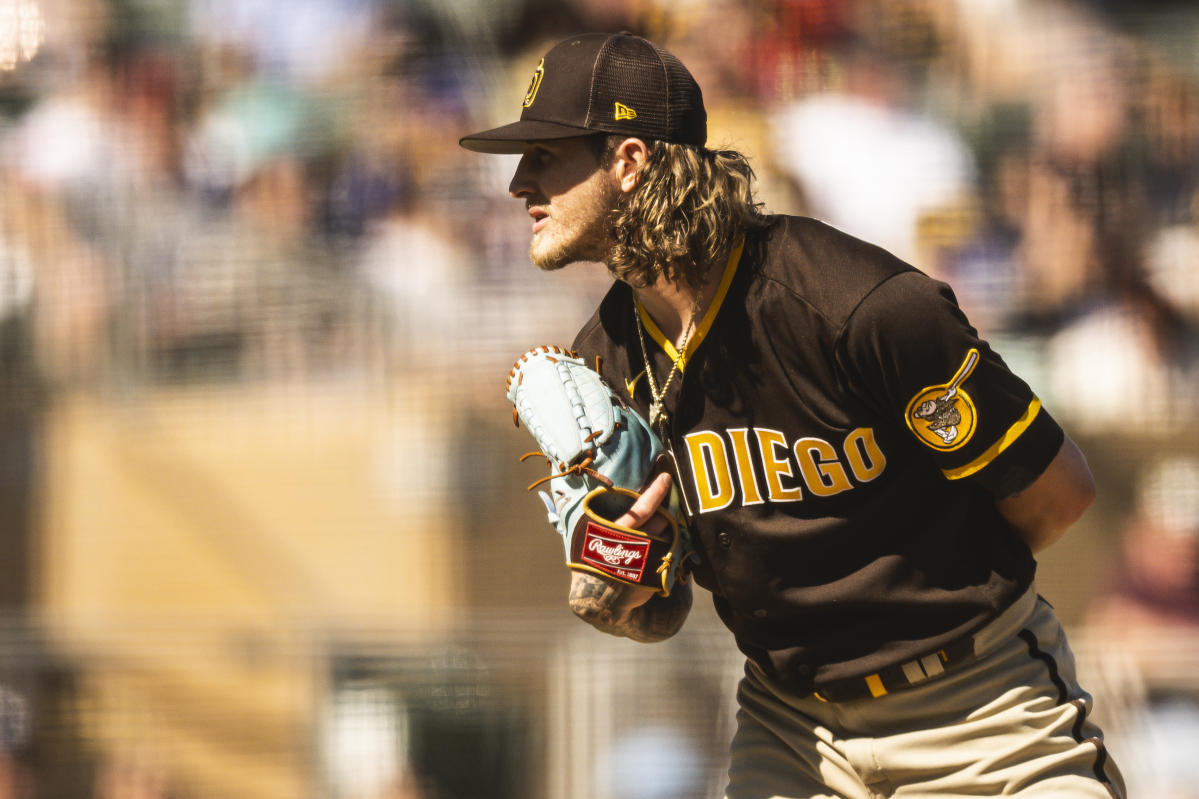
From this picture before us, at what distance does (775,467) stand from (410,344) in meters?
2.41

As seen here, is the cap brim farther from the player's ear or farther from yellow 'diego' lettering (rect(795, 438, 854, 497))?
yellow 'diego' lettering (rect(795, 438, 854, 497))

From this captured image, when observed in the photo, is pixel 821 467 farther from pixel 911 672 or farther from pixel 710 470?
pixel 911 672

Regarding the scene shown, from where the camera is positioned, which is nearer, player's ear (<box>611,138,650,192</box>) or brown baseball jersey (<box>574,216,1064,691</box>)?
brown baseball jersey (<box>574,216,1064,691</box>)

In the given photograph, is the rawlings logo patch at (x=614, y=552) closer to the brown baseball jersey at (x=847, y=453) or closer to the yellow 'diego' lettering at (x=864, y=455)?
the brown baseball jersey at (x=847, y=453)

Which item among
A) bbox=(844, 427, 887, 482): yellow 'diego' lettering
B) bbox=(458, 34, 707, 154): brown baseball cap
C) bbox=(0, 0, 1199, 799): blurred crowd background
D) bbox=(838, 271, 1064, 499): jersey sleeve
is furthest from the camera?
bbox=(0, 0, 1199, 799): blurred crowd background

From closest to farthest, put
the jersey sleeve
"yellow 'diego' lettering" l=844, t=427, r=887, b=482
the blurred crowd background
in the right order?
the jersey sleeve
"yellow 'diego' lettering" l=844, t=427, r=887, b=482
the blurred crowd background

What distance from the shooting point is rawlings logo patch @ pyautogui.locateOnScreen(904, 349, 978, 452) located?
6.71 feet

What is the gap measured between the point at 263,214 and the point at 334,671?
1575 mm

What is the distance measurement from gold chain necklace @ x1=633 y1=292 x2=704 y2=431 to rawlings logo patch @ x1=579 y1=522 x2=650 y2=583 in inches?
9.4

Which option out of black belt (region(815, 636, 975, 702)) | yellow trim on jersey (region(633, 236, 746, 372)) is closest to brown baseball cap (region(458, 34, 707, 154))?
yellow trim on jersey (region(633, 236, 746, 372))

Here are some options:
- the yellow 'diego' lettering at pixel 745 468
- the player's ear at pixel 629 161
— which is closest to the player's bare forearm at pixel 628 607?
the yellow 'diego' lettering at pixel 745 468

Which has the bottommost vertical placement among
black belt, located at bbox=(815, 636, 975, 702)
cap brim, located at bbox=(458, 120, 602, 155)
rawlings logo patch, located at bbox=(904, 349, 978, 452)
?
black belt, located at bbox=(815, 636, 975, 702)

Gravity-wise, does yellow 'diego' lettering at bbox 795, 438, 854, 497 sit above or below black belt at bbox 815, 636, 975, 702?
above

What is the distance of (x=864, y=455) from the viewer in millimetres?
2168
